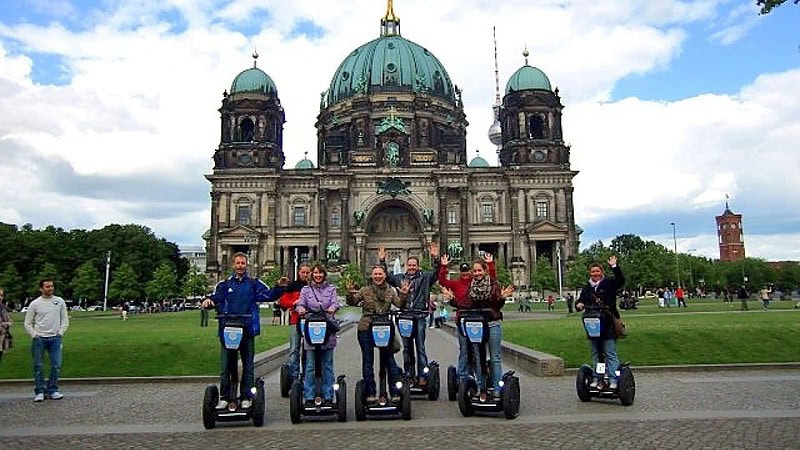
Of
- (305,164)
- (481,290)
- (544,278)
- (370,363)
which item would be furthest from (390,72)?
(370,363)

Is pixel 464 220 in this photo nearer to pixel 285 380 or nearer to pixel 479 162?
pixel 479 162

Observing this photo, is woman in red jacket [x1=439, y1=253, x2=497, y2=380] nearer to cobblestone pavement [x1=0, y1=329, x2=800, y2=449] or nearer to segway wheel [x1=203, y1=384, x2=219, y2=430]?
cobblestone pavement [x1=0, y1=329, x2=800, y2=449]

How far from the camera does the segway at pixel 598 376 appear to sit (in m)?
11.0

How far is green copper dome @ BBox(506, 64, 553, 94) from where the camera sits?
86.4 m

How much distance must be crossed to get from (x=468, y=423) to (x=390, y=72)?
88.9 meters

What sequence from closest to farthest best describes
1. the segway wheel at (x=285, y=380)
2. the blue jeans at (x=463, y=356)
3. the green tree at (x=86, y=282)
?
the blue jeans at (x=463, y=356) → the segway wheel at (x=285, y=380) → the green tree at (x=86, y=282)

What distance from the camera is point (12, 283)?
75.8m

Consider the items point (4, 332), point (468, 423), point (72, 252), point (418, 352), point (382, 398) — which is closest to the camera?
point (468, 423)

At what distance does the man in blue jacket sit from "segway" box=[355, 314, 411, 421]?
1572mm

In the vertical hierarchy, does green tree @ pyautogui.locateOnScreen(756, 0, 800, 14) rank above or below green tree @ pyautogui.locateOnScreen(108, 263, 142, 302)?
above

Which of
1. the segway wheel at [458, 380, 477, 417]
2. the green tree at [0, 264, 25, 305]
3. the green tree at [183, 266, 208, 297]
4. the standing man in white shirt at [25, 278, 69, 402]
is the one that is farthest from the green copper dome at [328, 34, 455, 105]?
the segway wheel at [458, 380, 477, 417]

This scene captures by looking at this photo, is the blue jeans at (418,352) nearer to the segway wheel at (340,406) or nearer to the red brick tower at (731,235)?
the segway wheel at (340,406)

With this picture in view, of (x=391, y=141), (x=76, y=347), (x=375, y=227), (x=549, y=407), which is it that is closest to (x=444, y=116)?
(x=391, y=141)

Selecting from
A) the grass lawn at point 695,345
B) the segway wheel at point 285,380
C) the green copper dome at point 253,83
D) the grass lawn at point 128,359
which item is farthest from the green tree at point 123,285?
the segway wheel at point 285,380
